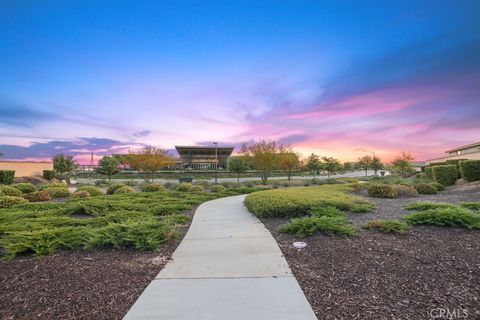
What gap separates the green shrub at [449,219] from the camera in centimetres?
575

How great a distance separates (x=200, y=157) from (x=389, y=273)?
84.4 m

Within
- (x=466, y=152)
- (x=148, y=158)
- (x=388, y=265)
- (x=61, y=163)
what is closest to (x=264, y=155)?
(x=148, y=158)

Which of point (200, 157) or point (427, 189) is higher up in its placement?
point (200, 157)

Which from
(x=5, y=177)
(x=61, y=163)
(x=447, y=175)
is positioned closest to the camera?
(x=447, y=175)

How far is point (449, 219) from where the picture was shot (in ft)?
19.5

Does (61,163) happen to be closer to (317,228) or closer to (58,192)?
(58,192)

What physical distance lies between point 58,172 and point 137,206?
1387 inches

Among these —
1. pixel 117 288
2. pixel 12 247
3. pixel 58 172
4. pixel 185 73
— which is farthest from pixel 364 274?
pixel 58 172

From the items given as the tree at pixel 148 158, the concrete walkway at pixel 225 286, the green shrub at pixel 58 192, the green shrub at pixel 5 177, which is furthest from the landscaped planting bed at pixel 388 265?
the green shrub at pixel 5 177

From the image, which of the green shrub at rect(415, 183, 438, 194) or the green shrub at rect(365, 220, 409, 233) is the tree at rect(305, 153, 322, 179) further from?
the green shrub at rect(365, 220, 409, 233)

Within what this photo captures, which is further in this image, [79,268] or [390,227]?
[390,227]

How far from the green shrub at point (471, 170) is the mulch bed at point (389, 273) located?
12955 millimetres

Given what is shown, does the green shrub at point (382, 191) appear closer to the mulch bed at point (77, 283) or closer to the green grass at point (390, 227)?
the green grass at point (390, 227)

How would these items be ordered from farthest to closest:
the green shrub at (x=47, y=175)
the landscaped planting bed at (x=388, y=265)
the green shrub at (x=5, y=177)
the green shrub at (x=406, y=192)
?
1. the green shrub at (x=47, y=175)
2. the green shrub at (x=5, y=177)
3. the green shrub at (x=406, y=192)
4. the landscaped planting bed at (x=388, y=265)
